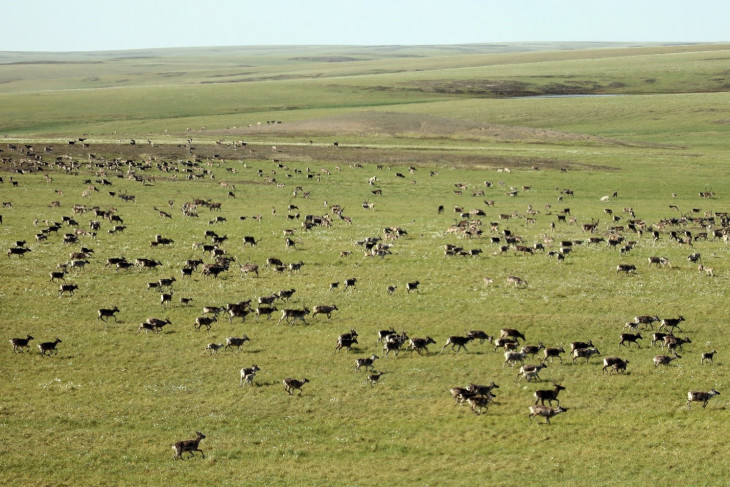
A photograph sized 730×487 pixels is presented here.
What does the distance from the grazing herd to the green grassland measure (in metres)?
0.41

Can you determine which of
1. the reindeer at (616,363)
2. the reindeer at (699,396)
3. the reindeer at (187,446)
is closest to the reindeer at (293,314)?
the reindeer at (187,446)

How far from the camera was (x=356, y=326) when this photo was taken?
110 feet

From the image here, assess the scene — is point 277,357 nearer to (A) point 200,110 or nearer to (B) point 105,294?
(B) point 105,294

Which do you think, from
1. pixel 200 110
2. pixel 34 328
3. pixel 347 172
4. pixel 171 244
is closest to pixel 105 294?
pixel 34 328

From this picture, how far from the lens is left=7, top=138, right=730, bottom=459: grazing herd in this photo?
1089 inches

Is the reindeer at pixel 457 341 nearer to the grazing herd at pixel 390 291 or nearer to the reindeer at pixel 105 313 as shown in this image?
the grazing herd at pixel 390 291

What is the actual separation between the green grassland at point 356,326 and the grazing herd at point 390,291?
41 centimetres

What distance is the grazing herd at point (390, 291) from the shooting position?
27672 millimetres

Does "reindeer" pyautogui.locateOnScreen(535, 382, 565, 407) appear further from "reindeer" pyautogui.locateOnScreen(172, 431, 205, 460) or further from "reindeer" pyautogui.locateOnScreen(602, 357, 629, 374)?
"reindeer" pyautogui.locateOnScreen(172, 431, 205, 460)

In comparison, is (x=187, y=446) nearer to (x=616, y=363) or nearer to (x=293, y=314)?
(x=293, y=314)

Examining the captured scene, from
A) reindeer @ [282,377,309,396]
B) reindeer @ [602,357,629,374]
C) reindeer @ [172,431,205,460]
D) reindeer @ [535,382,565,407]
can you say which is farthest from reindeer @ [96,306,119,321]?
reindeer @ [602,357,629,374]

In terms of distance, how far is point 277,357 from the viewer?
29.8 meters

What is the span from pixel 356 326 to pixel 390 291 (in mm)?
4699

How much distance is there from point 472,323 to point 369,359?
23.9ft
